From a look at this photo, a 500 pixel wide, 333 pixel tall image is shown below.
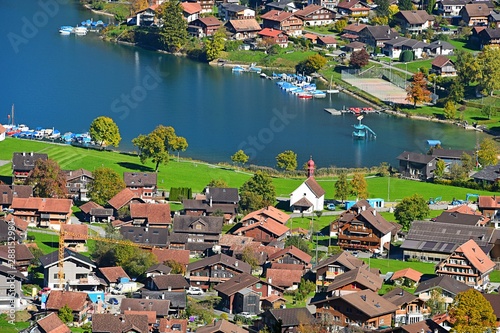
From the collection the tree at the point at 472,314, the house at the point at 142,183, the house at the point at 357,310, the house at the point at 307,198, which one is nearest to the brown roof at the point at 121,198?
the house at the point at 142,183

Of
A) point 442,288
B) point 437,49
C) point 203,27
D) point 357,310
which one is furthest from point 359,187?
point 203,27

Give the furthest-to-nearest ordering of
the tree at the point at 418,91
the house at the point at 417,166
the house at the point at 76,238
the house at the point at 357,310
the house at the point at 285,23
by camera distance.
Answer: the house at the point at 285,23
the tree at the point at 418,91
the house at the point at 417,166
the house at the point at 76,238
the house at the point at 357,310

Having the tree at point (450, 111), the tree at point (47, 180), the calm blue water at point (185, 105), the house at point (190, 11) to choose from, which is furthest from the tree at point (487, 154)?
the house at point (190, 11)

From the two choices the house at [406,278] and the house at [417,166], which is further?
the house at [417,166]

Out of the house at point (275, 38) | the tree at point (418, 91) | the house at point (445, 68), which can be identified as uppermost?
the house at point (275, 38)

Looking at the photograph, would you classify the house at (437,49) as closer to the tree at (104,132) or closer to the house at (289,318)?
the tree at (104,132)

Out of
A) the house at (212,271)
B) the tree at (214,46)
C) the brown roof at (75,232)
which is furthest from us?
the tree at (214,46)

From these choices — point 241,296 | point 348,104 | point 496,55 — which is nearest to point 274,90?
point 348,104

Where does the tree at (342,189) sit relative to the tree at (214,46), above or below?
below
